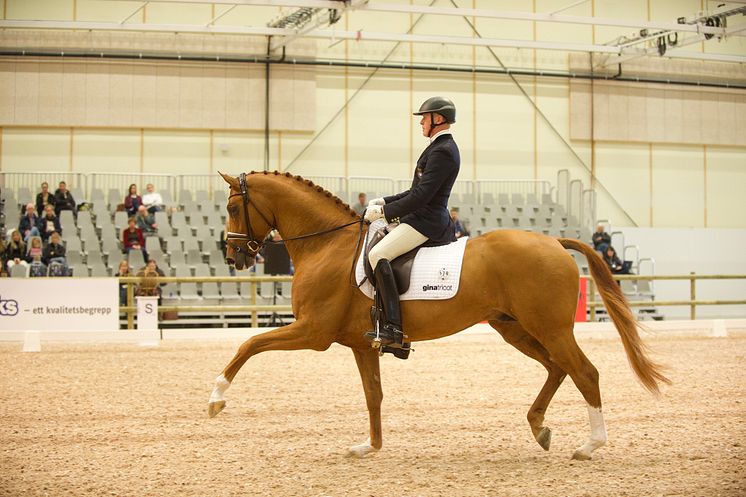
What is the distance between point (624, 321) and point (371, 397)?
211cm

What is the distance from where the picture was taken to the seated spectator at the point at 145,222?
18438 millimetres

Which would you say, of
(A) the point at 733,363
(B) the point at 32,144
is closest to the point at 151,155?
(B) the point at 32,144

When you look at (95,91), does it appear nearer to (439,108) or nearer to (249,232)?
(249,232)

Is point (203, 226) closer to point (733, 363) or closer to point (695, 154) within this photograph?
point (733, 363)

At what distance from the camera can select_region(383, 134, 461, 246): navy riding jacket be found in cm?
586

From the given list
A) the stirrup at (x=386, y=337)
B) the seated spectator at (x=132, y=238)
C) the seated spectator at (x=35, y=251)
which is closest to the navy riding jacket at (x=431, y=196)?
the stirrup at (x=386, y=337)

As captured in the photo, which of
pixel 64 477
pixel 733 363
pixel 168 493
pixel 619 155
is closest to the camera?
pixel 168 493

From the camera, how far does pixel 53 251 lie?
16516 mm

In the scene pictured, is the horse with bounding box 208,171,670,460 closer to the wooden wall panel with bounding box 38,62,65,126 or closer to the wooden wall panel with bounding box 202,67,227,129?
the wooden wall panel with bounding box 202,67,227,129

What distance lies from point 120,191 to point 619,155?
49.0 ft

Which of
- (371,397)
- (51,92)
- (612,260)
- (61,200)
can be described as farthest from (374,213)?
(51,92)

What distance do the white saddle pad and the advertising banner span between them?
30.3 feet

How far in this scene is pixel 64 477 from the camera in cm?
517

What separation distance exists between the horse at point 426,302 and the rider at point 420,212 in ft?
0.71
